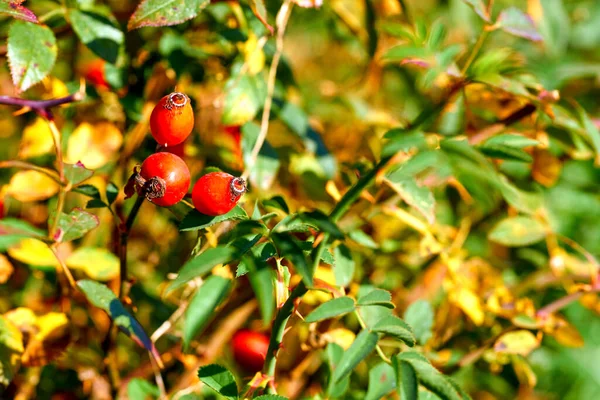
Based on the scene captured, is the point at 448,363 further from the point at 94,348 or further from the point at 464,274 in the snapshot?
the point at 94,348

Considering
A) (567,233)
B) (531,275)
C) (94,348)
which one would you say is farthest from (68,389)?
(567,233)

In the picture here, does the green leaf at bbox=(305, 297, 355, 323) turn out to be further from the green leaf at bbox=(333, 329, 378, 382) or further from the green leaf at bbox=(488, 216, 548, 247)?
the green leaf at bbox=(488, 216, 548, 247)

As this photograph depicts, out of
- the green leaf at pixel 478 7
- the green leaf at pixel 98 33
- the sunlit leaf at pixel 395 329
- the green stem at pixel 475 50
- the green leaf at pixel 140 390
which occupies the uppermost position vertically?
the green leaf at pixel 478 7

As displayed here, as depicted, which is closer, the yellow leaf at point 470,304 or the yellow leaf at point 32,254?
the yellow leaf at point 32,254

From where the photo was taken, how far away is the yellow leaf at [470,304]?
1146 mm

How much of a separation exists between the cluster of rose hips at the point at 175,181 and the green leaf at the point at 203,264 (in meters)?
0.07

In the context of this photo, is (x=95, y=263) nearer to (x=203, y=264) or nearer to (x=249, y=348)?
(x=249, y=348)

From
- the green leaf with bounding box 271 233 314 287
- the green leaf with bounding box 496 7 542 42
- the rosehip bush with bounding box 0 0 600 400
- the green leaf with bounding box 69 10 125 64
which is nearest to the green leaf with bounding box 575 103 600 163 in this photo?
the rosehip bush with bounding box 0 0 600 400

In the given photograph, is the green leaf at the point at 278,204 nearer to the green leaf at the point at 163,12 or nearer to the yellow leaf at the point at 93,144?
the green leaf at the point at 163,12

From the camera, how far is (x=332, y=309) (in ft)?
2.46

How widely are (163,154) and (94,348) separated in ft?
2.15

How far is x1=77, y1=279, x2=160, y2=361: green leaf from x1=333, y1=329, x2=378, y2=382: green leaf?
0.94 feet

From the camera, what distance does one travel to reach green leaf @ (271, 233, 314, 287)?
0.60 meters

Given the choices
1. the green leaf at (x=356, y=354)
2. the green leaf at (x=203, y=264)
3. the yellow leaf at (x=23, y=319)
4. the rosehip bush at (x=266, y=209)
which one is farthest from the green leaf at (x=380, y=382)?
the yellow leaf at (x=23, y=319)
